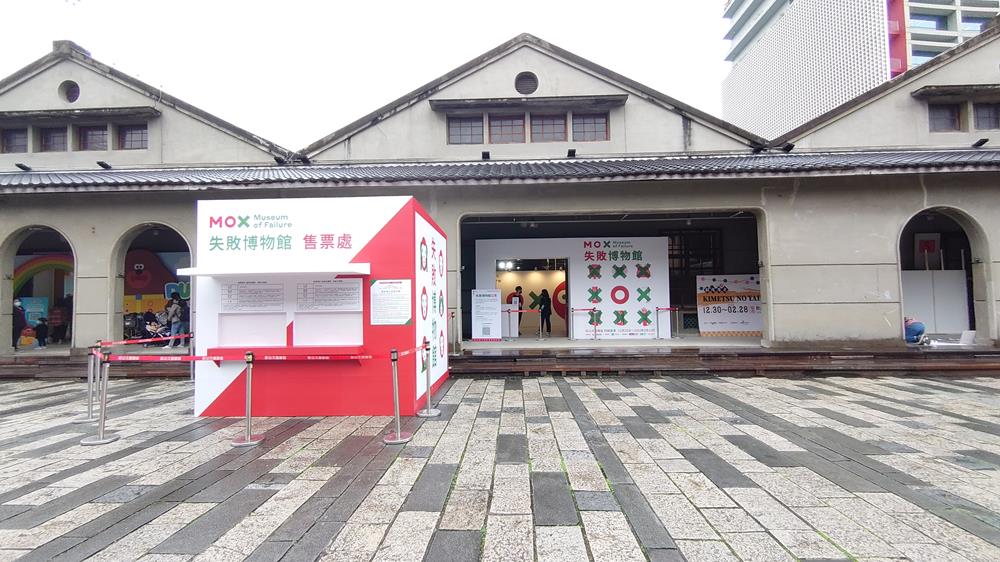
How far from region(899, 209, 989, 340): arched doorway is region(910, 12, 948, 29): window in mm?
54677

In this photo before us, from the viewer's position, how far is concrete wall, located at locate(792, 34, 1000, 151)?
12328 mm

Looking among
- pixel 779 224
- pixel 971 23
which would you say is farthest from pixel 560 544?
pixel 971 23

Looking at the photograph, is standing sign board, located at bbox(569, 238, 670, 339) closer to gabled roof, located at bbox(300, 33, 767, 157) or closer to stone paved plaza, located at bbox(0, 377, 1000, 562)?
gabled roof, located at bbox(300, 33, 767, 157)

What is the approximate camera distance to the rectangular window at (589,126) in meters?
13.2

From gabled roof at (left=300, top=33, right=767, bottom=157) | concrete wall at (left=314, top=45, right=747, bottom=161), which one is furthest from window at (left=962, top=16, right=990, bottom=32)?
concrete wall at (left=314, top=45, right=747, bottom=161)

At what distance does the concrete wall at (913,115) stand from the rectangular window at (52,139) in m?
22.3

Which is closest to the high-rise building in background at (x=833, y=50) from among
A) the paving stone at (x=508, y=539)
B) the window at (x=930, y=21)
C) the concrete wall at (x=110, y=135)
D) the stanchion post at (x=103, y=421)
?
the window at (x=930, y=21)

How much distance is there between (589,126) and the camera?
13.2 metres

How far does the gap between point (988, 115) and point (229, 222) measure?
19.0 metres

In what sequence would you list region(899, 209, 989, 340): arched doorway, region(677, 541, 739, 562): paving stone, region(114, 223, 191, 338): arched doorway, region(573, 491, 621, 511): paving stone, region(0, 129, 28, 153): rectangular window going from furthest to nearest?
region(114, 223, 191, 338): arched doorway
region(0, 129, 28, 153): rectangular window
region(899, 209, 989, 340): arched doorway
region(573, 491, 621, 511): paving stone
region(677, 541, 739, 562): paving stone

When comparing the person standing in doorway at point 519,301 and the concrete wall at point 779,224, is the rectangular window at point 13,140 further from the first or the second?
the person standing in doorway at point 519,301

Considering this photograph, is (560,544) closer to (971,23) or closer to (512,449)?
(512,449)

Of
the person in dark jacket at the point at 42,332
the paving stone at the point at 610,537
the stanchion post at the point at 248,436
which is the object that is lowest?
the paving stone at the point at 610,537

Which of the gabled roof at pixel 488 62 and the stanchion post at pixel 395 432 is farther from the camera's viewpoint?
the gabled roof at pixel 488 62
